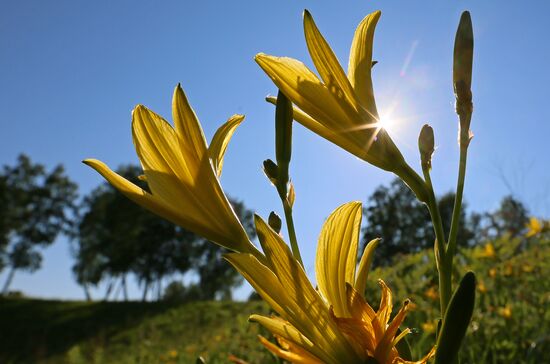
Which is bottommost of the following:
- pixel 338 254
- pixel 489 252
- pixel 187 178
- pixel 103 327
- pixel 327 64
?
pixel 338 254

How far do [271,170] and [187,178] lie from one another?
4.4 inches

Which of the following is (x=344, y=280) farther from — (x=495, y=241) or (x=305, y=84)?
(x=495, y=241)

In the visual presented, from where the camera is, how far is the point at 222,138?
726 millimetres

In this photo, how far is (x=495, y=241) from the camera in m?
3.88

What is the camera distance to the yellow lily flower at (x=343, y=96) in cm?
58

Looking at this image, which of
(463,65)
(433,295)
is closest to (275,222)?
(463,65)

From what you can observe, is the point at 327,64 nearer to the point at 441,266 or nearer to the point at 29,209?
the point at 441,266

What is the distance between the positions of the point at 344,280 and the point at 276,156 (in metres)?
0.18

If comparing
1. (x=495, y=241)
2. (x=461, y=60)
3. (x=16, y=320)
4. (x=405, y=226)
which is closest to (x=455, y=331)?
(x=461, y=60)

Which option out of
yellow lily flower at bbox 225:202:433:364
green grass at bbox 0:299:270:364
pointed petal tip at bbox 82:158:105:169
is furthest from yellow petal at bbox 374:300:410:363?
green grass at bbox 0:299:270:364

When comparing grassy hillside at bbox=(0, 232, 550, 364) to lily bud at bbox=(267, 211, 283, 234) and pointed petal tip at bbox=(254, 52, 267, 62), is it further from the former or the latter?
pointed petal tip at bbox=(254, 52, 267, 62)

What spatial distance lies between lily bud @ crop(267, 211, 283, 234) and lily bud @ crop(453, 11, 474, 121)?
28 centimetres

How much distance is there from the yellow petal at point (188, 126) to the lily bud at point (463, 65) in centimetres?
31

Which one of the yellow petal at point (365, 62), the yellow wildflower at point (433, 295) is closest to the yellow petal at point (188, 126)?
the yellow petal at point (365, 62)
